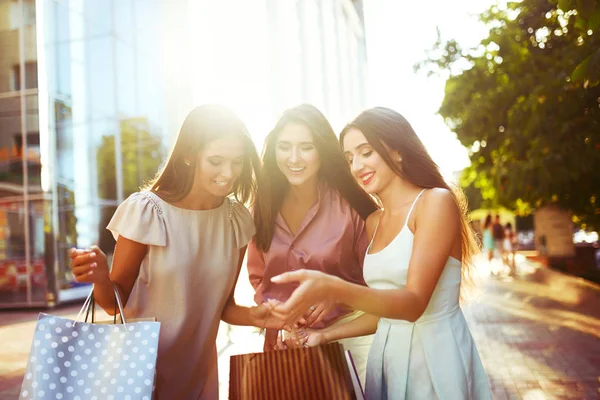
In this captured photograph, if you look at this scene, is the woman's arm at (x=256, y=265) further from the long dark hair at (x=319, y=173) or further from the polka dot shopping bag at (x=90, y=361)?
the polka dot shopping bag at (x=90, y=361)

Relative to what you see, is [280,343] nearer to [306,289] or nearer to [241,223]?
[241,223]

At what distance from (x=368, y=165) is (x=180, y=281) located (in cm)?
81

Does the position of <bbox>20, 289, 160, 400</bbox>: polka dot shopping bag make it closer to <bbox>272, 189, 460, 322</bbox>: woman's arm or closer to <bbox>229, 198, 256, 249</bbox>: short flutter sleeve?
<bbox>272, 189, 460, 322</bbox>: woman's arm

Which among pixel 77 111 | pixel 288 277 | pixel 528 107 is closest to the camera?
pixel 288 277

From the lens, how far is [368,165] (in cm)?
216

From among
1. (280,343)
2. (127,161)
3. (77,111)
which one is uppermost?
(77,111)

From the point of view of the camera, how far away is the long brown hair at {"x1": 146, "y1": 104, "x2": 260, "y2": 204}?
224 centimetres

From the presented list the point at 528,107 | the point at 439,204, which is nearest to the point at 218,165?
the point at 439,204

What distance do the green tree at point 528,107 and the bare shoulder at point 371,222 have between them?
5574mm

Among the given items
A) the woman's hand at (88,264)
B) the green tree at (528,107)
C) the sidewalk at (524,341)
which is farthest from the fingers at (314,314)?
the green tree at (528,107)

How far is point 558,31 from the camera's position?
9750 mm

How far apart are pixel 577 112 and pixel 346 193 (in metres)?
7.86

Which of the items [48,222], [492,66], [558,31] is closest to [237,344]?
[558,31]

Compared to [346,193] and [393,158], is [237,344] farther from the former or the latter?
[393,158]
